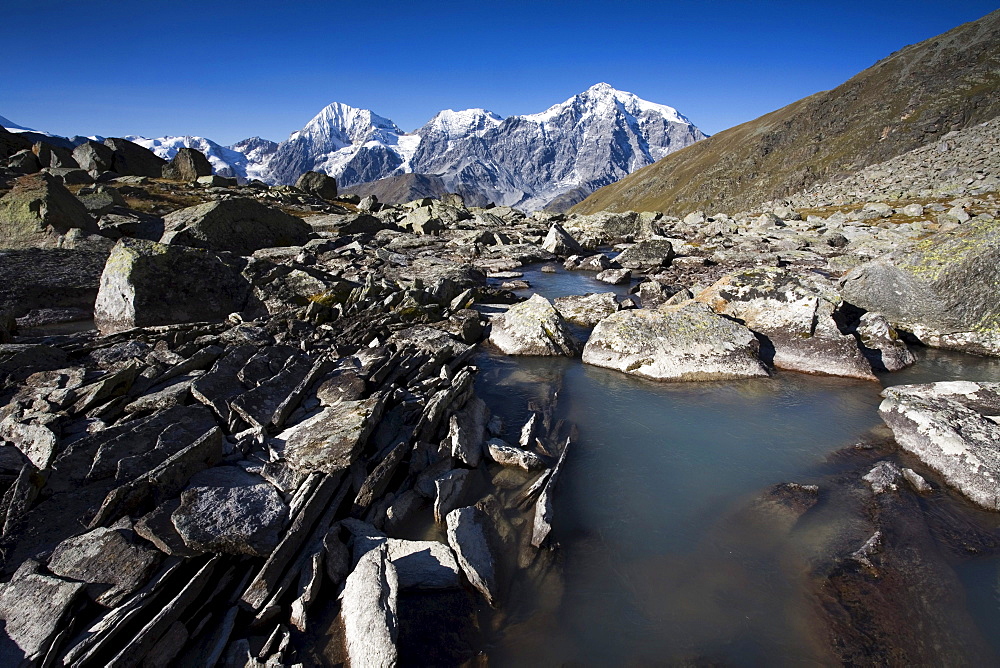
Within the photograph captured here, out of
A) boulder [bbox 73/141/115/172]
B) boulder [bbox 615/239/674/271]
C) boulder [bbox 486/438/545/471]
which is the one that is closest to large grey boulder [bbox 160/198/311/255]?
boulder [bbox 486/438/545/471]

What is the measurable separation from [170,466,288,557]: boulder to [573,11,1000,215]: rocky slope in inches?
5254

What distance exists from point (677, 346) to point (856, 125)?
5931 inches

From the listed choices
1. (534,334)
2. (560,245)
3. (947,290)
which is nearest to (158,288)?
(534,334)

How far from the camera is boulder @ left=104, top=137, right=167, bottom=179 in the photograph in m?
53.1

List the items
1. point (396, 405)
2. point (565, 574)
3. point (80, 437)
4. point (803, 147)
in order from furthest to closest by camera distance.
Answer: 1. point (803, 147)
2. point (396, 405)
3. point (80, 437)
4. point (565, 574)

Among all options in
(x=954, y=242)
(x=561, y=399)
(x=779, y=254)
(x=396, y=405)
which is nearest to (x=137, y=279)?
(x=396, y=405)

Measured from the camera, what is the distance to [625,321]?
14984mm

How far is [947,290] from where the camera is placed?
14.9m

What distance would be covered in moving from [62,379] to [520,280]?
23.2m

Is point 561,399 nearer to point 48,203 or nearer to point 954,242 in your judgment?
point 954,242

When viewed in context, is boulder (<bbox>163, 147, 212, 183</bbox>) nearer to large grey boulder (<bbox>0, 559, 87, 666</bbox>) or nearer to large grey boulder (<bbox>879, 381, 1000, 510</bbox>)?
large grey boulder (<bbox>0, 559, 87, 666</bbox>)

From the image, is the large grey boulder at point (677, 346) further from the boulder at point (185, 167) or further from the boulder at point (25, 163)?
the boulder at point (185, 167)

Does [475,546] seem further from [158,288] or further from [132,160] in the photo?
[132,160]

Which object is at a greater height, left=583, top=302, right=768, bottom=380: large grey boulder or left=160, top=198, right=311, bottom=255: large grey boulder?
left=160, top=198, right=311, bottom=255: large grey boulder
